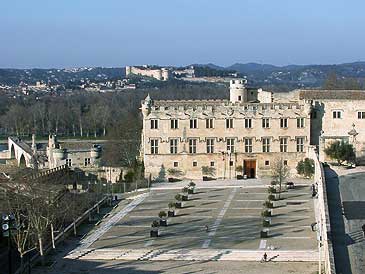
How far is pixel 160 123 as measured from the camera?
58.5 metres

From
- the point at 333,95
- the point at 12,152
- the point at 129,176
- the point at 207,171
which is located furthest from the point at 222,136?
the point at 12,152

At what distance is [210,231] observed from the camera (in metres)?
41.0

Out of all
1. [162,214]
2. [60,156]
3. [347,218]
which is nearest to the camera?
[347,218]

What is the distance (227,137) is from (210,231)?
61.1 ft

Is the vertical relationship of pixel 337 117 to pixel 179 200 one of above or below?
above

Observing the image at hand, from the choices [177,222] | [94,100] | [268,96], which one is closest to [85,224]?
[177,222]

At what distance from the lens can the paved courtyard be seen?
1435 inches

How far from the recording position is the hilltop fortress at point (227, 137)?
58500 mm

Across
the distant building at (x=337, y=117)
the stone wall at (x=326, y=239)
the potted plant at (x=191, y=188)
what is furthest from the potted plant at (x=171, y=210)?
the distant building at (x=337, y=117)

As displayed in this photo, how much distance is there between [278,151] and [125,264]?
2607 centimetres

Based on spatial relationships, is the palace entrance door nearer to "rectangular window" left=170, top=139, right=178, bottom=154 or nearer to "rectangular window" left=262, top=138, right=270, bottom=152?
"rectangular window" left=262, top=138, right=270, bottom=152

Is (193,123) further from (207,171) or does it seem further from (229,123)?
(207,171)

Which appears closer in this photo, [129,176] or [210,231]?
[210,231]

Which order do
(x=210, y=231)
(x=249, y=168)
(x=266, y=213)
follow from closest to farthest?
(x=210, y=231), (x=266, y=213), (x=249, y=168)
